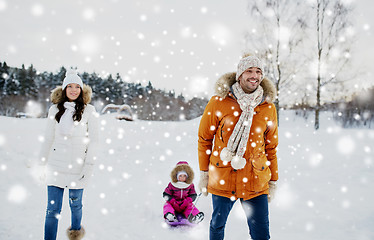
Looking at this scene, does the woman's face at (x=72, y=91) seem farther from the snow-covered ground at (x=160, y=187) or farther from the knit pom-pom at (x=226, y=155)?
the knit pom-pom at (x=226, y=155)

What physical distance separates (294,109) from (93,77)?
50.3m

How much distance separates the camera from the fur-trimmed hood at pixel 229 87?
2576 mm

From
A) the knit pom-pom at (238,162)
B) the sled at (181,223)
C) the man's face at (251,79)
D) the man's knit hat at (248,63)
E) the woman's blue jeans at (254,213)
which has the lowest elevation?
the sled at (181,223)

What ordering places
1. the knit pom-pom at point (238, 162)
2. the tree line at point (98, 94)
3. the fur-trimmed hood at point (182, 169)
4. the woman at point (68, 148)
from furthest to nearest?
the tree line at point (98, 94) → the fur-trimmed hood at point (182, 169) → the woman at point (68, 148) → the knit pom-pom at point (238, 162)

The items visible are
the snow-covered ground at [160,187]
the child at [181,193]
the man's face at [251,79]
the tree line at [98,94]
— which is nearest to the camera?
the man's face at [251,79]

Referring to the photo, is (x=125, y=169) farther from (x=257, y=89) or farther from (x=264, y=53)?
(x=264, y=53)

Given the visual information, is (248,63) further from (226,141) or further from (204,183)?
(204,183)

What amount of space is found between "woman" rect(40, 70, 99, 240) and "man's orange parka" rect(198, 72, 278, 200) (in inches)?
58.0

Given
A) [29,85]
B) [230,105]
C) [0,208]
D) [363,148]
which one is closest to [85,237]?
[0,208]

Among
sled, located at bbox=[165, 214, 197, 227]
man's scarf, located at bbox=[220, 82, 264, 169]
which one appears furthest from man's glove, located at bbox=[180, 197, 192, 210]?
man's scarf, located at bbox=[220, 82, 264, 169]

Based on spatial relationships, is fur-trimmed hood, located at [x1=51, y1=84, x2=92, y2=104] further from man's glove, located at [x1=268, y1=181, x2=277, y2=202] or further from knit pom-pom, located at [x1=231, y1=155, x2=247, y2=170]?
man's glove, located at [x1=268, y1=181, x2=277, y2=202]

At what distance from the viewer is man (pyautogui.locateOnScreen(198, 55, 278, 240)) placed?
7.99 feet

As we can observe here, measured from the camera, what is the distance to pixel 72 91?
308cm

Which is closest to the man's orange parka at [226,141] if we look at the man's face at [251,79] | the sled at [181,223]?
the man's face at [251,79]
